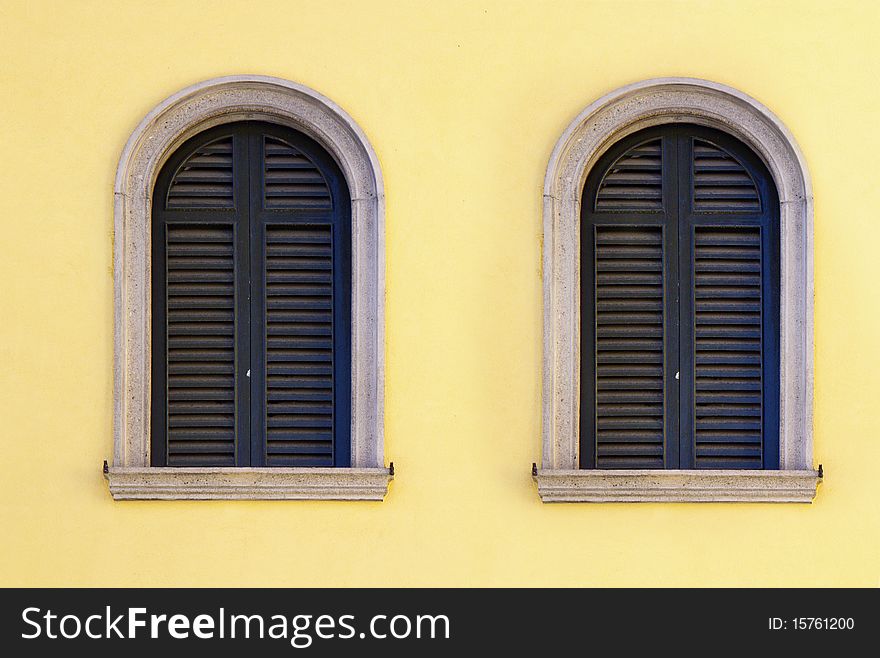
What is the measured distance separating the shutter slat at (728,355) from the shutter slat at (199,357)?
8.14 ft

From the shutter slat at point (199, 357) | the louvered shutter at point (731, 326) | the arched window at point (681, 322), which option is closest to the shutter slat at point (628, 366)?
the arched window at point (681, 322)

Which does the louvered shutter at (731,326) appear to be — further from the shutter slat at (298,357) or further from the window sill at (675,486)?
the shutter slat at (298,357)

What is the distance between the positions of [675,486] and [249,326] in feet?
7.78

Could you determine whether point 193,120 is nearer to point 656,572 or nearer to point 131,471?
point 131,471

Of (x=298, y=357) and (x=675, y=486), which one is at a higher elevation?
(x=298, y=357)

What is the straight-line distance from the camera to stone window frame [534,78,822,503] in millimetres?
6418

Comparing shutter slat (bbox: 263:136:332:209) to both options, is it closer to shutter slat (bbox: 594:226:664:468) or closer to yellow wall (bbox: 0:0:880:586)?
yellow wall (bbox: 0:0:880:586)

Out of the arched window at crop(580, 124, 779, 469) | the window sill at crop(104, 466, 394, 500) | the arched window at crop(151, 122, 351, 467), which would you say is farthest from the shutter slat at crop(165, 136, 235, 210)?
the arched window at crop(580, 124, 779, 469)

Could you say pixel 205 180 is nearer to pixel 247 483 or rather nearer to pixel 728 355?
pixel 247 483

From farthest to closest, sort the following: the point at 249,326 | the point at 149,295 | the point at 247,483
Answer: the point at 249,326 → the point at 149,295 → the point at 247,483

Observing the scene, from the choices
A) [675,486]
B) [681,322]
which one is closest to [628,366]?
[681,322]

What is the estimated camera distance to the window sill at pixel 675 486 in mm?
6398

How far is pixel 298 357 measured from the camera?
6660 mm

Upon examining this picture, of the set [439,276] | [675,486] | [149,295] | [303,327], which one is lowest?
[675,486]
